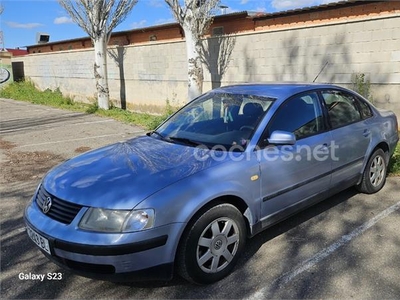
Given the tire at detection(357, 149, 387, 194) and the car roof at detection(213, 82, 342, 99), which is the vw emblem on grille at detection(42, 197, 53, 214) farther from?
the tire at detection(357, 149, 387, 194)

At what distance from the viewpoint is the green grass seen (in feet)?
36.8

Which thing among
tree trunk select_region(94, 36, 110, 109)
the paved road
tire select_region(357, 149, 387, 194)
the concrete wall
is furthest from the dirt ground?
tree trunk select_region(94, 36, 110, 109)

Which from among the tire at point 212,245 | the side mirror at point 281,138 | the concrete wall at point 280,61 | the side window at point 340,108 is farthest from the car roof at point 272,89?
the concrete wall at point 280,61

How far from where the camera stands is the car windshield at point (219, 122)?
10.9ft

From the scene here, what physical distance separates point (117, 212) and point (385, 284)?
7.10 ft

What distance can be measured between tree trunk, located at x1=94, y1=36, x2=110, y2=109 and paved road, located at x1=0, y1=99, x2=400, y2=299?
8882 millimetres

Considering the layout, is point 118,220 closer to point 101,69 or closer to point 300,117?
point 300,117

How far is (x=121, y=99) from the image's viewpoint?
14.4 meters

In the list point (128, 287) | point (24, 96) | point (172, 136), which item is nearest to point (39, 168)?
point (172, 136)

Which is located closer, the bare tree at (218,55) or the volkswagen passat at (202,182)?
the volkswagen passat at (202,182)

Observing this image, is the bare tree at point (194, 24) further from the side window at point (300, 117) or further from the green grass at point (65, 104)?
the side window at point (300, 117)

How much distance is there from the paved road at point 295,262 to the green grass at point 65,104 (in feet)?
20.5

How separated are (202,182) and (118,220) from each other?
68 centimetres

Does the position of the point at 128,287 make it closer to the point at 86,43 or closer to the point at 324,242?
the point at 324,242
